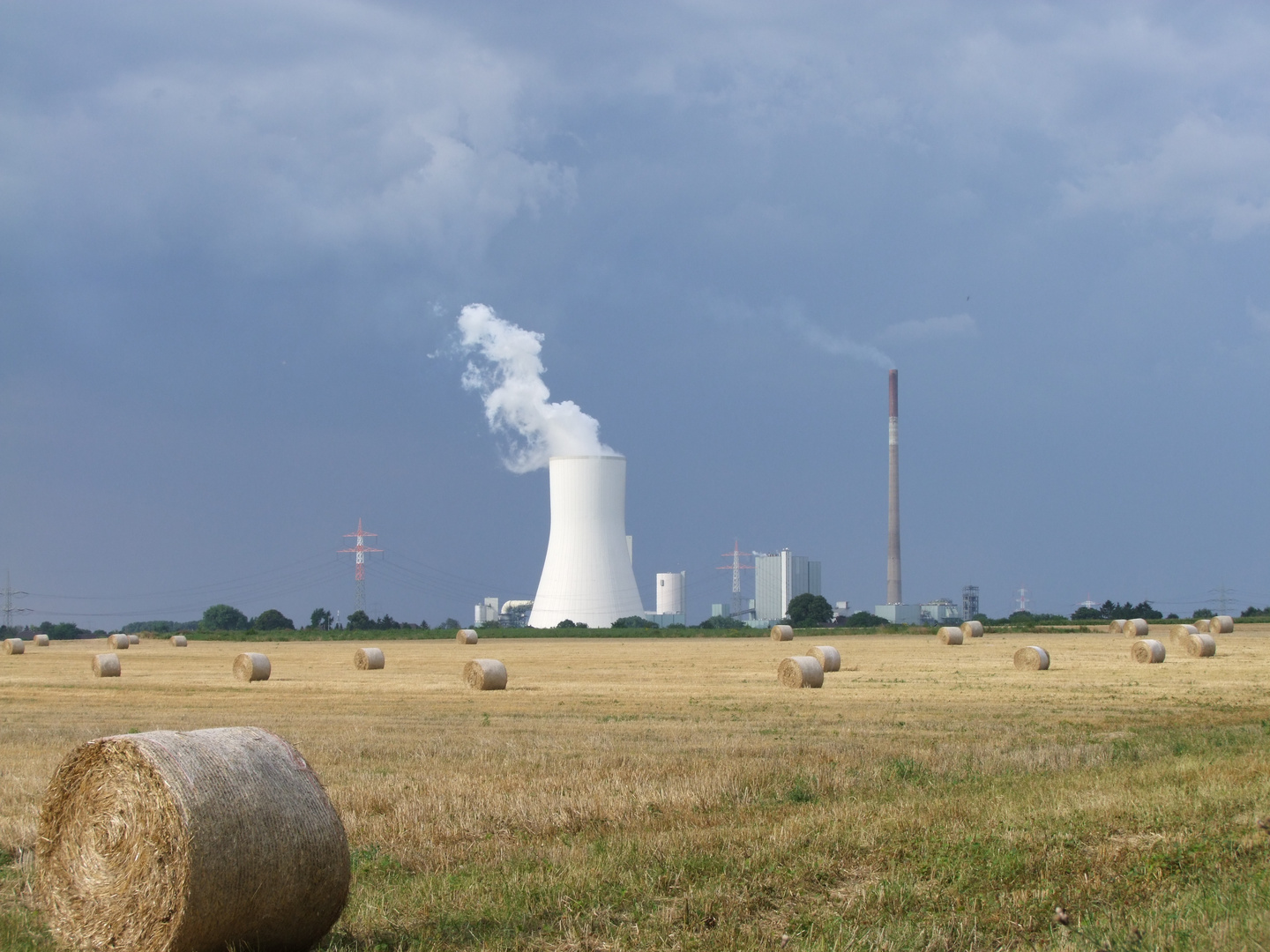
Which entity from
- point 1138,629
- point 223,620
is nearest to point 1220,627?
point 1138,629

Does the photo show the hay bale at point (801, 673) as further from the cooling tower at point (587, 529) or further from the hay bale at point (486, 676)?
the cooling tower at point (587, 529)

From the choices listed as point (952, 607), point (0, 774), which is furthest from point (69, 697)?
point (952, 607)

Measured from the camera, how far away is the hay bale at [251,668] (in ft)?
112

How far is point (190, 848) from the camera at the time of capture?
20.4ft

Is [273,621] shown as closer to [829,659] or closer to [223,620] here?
[223,620]

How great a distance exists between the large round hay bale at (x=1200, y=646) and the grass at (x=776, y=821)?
18.7m

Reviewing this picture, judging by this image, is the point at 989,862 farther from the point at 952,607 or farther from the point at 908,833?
the point at 952,607

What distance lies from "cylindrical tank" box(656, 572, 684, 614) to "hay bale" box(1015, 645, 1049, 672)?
8002 cm

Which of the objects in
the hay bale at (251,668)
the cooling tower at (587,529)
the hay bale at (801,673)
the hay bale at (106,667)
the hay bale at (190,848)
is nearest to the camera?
the hay bale at (190,848)

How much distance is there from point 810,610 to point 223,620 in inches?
2343

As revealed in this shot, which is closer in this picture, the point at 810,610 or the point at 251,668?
the point at 251,668

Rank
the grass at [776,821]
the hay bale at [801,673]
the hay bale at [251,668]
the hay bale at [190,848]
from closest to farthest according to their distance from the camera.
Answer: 1. the hay bale at [190,848]
2. the grass at [776,821]
3. the hay bale at [801,673]
4. the hay bale at [251,668]

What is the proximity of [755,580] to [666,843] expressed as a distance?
135 m

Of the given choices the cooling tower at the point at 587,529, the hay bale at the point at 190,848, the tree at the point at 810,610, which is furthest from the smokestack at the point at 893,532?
the hay bale at the point at 190,848
